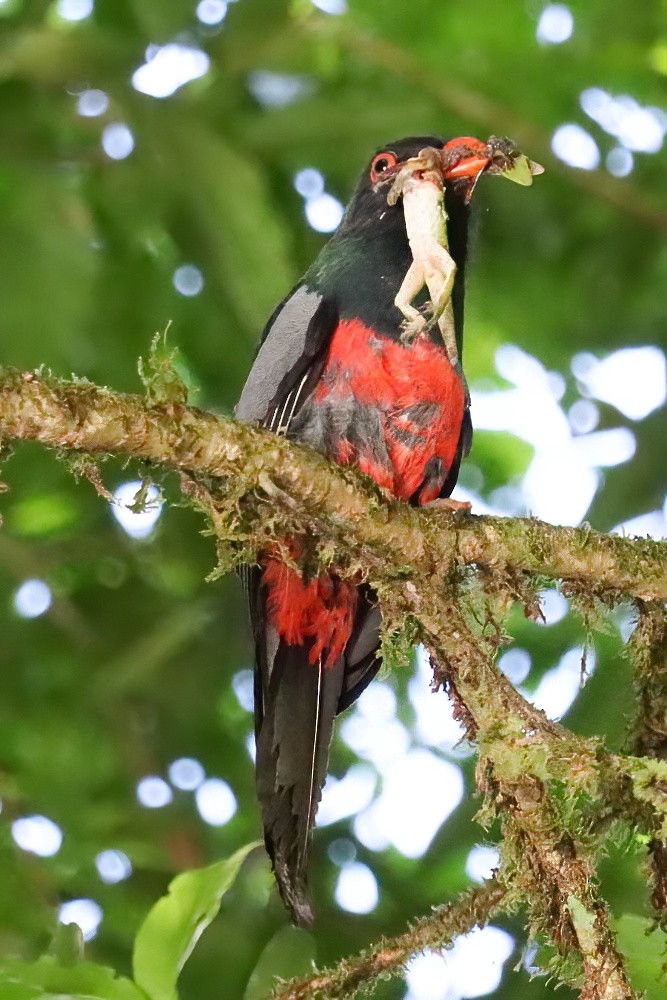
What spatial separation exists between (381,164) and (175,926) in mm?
2030

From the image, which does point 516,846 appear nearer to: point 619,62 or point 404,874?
point 404,874

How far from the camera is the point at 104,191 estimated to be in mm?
3111

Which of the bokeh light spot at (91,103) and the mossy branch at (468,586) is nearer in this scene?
the mossy branch at (468,586)

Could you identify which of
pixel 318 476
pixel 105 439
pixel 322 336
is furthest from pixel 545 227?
pixel 105 439

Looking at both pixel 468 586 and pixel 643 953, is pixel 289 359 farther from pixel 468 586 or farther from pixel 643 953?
pixel 643 953

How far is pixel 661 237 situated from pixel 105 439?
243cm

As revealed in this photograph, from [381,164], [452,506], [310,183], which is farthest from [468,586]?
[310,183]

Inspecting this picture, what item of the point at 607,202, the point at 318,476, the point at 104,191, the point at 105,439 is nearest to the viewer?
the point at 105,439

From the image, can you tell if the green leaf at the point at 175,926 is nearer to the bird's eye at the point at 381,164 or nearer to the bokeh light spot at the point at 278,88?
the bird's eye at the point at 381,164

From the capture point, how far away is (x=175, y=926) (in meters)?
1.89

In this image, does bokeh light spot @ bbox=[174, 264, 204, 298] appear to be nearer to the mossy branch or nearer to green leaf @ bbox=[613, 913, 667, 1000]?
the mossy branch

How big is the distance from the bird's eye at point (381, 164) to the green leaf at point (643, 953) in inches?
78.1

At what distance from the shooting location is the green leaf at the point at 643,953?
1.75m

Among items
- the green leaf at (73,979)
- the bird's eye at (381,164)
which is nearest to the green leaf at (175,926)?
the green leaf at (73,979)
